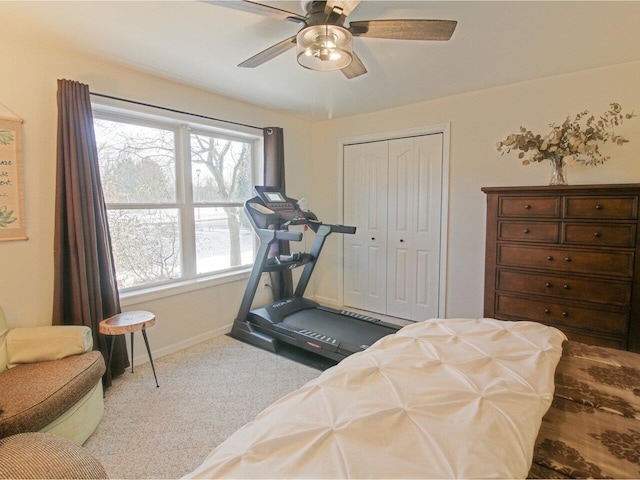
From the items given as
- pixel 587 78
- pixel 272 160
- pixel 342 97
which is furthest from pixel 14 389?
pixel 587 78

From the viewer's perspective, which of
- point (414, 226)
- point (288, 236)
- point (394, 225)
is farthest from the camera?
point (394, 225)

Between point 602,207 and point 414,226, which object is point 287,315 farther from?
point 602,207

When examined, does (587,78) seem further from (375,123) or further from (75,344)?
(75,344)

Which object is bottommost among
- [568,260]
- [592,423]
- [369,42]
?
[592,423]

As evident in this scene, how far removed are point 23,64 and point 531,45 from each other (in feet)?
11.3

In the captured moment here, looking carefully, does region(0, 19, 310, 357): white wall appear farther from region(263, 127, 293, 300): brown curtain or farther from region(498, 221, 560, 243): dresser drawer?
region(498, 221, 560, 243): dresser drawer

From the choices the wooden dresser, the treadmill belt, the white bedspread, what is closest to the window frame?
the treadmill belt

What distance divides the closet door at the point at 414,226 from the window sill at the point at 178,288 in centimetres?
180

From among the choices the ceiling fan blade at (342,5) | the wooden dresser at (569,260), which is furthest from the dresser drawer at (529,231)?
the ceiling fan blade at (342,5)

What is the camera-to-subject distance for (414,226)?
3.86 meters

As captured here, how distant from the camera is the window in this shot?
2857 mm

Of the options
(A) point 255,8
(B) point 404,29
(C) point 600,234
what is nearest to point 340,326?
(C) point 600,234

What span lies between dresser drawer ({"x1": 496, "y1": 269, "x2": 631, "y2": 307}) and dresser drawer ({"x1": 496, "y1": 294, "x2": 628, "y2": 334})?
0.07m

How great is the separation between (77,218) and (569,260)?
142 inches
